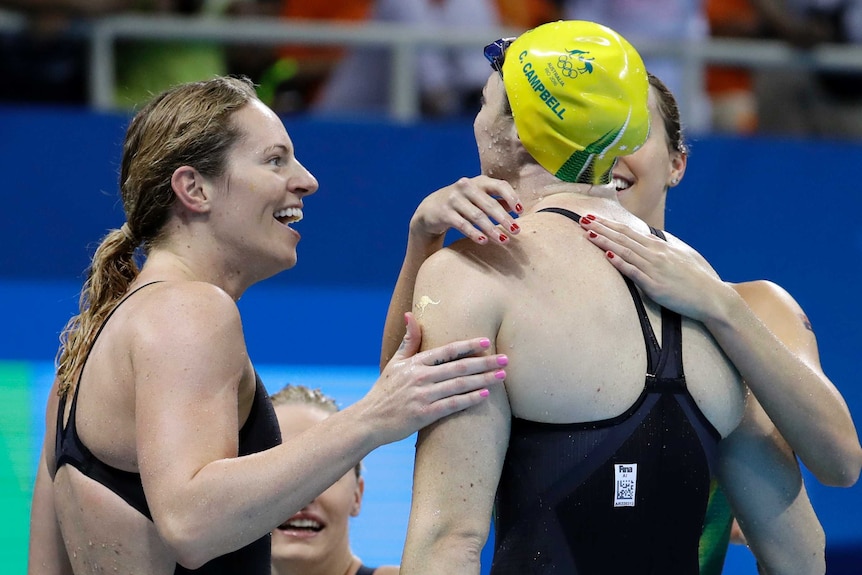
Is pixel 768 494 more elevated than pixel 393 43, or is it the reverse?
pixel 393 43

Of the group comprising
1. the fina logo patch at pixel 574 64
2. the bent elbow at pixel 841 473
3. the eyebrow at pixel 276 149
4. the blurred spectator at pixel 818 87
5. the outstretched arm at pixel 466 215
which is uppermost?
the blurred spectator at pixel 818 87

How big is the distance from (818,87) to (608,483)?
190 inches

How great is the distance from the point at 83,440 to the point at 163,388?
0.25 meters

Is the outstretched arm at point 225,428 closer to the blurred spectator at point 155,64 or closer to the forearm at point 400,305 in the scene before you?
the forearm at point 400,305

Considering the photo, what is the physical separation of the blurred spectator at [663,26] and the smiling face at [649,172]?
3.09 meters

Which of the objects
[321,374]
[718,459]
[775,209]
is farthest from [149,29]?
[718,459]

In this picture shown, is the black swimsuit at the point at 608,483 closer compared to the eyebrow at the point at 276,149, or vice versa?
the black swimsuit at the point at 608,483

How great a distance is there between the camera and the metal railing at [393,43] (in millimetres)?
5242

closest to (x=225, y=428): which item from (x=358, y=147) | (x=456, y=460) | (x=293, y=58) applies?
(x=456, y=460)

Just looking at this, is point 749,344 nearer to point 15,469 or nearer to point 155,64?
point 15,469

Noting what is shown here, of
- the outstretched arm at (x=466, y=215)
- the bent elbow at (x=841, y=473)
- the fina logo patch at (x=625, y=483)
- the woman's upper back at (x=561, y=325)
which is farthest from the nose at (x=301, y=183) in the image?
the bent elbow at (x=841, y=473)

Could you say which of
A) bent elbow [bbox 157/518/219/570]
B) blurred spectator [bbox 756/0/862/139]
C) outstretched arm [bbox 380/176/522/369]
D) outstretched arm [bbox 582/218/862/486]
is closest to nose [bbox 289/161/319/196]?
outstretched arm [bbox 380/176/522/369]

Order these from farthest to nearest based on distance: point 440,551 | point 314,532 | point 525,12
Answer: point 525,12
point 314,532
point 440,551

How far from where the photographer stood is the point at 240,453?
2.32 meters
